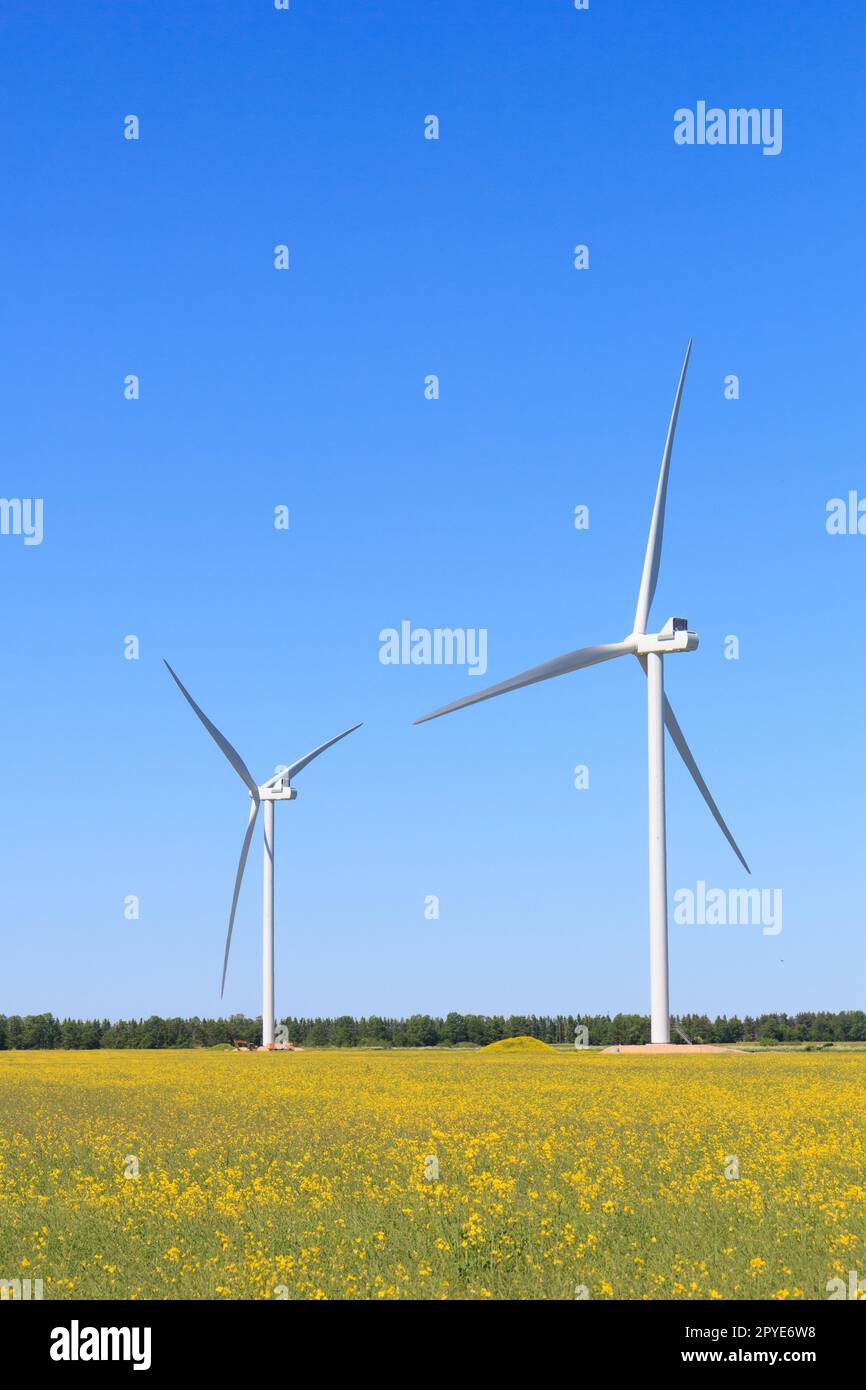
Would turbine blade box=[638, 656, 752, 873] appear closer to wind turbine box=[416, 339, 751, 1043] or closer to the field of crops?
wind turbine box=[416, 339, 751, 1043]

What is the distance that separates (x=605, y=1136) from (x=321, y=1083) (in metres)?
27.5


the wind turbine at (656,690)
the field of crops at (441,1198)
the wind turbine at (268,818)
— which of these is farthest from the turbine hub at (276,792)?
the field of crops at (441,1198)

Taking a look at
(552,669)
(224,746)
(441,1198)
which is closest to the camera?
(441,1198)

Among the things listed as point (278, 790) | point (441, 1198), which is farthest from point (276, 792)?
point (441, 1198)

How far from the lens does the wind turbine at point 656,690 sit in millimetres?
79594

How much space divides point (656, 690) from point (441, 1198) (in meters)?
62.5

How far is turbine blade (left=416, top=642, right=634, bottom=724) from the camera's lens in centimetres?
7212

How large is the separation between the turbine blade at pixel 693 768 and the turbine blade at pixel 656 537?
5729mm

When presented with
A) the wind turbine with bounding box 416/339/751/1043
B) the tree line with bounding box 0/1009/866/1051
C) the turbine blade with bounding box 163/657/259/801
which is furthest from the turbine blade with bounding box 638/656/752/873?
the tree line with bounding box 0/1009/866/1051

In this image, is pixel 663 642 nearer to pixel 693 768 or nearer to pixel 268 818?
pixel 693 768

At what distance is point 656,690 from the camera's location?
83.1 meters
